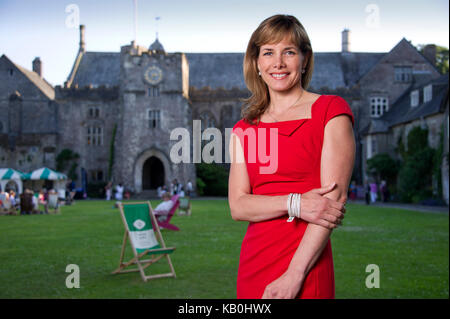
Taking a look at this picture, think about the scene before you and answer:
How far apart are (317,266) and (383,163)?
3190 cm

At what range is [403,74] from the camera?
37.1m

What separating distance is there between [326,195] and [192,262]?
22.7ft

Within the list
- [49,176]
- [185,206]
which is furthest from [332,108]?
[49,176]

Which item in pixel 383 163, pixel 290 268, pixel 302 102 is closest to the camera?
pixel 290 268

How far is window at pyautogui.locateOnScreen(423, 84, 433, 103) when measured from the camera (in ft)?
99.0

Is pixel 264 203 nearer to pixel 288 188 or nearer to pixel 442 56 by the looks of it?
pixel 288 188

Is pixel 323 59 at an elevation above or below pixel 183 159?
above

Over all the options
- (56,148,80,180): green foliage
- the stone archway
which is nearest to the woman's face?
the stone archway

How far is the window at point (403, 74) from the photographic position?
111 feet

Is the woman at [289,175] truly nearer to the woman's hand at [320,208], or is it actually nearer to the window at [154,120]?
the woman's hand at [320,208]

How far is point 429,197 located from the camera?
28.1m

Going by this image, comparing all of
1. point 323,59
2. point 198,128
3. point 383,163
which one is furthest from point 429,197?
point 198,128

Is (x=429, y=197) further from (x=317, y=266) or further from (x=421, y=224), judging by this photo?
(x=317, y=266)

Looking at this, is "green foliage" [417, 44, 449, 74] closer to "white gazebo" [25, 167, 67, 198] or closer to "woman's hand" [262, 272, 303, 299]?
"white gazebo" [25, 167, 67, 198]
